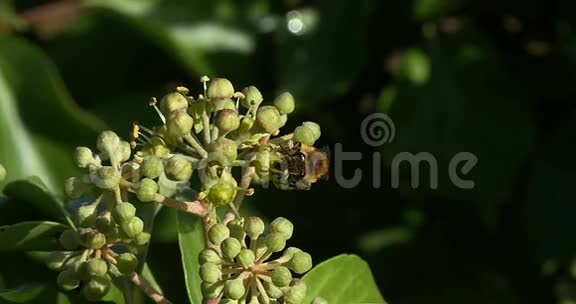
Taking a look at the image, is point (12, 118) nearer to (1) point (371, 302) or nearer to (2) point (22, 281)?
(2) point (22, 281)

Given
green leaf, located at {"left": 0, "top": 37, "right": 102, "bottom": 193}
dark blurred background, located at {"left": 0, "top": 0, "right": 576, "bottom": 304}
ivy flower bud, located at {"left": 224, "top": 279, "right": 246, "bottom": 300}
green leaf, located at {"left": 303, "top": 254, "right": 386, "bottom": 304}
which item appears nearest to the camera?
ivy flower bud, located at {"left": 224, "top": 279, "right": 246, "bottom": 300}

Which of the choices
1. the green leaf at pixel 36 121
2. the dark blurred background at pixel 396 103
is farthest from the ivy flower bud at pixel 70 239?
the dark blurred background at pixel 396 103

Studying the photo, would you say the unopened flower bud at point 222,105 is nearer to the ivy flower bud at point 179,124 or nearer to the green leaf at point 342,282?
the ivy flower bud at point 179,124

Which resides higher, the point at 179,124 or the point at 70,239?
the point at 179,124

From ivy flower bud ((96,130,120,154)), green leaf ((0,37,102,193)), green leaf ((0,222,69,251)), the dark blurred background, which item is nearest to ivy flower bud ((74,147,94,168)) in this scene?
ivy flower bud ((96,130,120,154))

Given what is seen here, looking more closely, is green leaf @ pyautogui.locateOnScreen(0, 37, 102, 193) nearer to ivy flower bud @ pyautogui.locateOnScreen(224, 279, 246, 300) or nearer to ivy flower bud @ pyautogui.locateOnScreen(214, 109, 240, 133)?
ivy flower bud @ pyautogui.locateOnScreen(214, 109, 240, 133)

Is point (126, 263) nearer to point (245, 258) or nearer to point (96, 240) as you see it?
point (96, 240)

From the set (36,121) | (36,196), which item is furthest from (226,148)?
(36,121)
